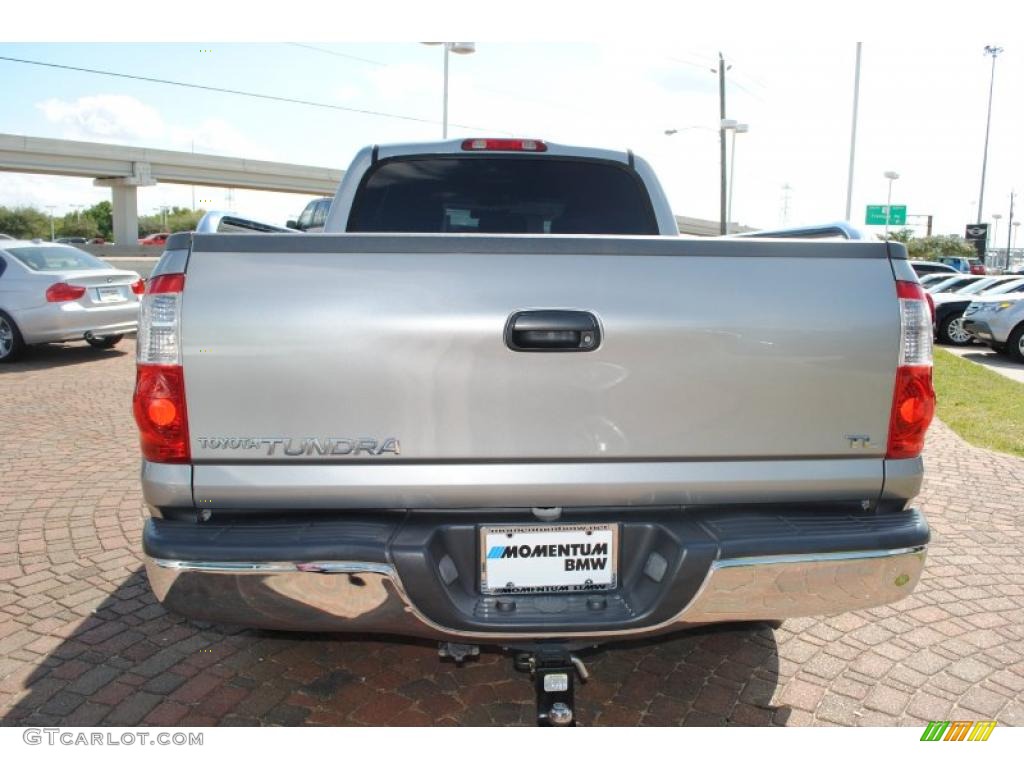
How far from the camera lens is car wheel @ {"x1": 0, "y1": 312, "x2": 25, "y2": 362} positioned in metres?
10.6

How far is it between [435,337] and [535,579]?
2.49ft

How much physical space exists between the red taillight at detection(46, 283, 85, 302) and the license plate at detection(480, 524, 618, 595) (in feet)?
34.2

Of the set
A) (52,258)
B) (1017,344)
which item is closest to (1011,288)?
(1017,344)

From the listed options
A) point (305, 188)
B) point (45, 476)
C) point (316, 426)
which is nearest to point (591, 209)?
point (316, 426)

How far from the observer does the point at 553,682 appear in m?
2.43

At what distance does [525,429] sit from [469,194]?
2.08 meters

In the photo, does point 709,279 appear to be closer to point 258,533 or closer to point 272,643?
point 258,533

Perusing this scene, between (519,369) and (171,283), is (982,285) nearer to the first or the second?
(519,369)

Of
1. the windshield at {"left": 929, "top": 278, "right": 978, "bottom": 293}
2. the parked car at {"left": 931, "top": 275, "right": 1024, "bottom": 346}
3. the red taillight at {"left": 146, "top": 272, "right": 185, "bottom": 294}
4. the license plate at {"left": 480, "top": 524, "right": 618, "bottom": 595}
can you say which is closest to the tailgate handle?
the license plate at {"left": 480, "top": 524, "right": 618, "bottom": 595}

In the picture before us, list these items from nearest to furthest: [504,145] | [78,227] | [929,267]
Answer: [504,145], [929,267], [78,227]

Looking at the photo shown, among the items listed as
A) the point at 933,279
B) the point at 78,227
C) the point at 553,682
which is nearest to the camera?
the point at 553,682

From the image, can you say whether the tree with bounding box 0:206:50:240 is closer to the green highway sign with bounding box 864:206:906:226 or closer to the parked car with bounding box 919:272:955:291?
the green highway sign with bounding box 864:206:906:226

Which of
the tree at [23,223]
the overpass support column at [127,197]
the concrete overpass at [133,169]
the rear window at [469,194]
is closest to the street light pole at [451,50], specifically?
the rear window at [469,194]

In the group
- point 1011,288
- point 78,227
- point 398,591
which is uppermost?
point 78,227
